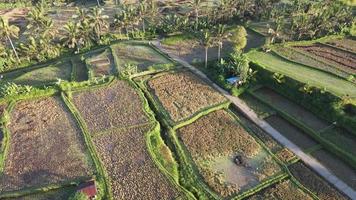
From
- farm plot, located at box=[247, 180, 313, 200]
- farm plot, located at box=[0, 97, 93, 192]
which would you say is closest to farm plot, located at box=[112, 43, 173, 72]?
farm plot, located at box=[0, 97, 93, 192]

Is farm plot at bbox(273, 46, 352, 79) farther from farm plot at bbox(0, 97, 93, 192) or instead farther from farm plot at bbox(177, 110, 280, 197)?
farm plot at bbox(0, 97, 93, 192)

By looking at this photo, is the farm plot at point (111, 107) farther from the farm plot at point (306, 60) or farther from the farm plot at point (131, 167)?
the farm plot at point (306, 60)

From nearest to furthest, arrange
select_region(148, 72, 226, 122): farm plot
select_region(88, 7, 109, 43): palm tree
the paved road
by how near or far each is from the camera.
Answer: the paved road, select_region(148, 72, 226, 122): farm plot, select_region(88, 7, 109, 43): palm tree

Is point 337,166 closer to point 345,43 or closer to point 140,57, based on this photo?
point 345,43

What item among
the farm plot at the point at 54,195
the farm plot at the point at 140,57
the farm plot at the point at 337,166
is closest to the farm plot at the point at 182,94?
the farm plot at the point at 140,57

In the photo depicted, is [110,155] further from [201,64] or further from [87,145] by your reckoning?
[201,64]

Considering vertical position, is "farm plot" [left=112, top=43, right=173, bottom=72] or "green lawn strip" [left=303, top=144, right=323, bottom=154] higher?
"farm plot" [left=112, top=43, right=173, bottom=72]

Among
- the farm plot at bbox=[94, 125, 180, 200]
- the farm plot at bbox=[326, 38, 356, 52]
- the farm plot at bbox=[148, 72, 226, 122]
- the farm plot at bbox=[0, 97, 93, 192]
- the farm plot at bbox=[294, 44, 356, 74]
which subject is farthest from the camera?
the farm plot at bbox=[326, 38, 356, 52]
